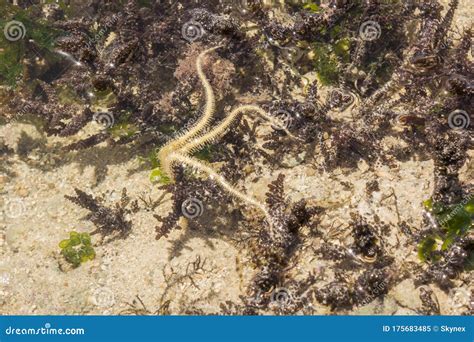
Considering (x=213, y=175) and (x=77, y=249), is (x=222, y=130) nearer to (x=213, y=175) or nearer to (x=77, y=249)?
(x=213, y=175)

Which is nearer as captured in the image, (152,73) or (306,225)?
(306,225)

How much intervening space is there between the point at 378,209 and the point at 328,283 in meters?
1.07

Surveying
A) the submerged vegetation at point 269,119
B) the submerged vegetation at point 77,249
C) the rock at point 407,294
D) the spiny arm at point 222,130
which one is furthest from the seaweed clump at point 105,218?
the rock at point 407,294

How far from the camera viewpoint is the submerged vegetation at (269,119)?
511cm

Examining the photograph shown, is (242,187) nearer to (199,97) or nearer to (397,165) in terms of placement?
(199,97)

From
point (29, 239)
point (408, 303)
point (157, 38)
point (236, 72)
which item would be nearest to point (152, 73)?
point (157, 38)

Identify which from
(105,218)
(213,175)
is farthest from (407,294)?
(105,218)

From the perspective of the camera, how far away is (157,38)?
6.34 m

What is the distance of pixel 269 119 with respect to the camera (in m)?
6.00

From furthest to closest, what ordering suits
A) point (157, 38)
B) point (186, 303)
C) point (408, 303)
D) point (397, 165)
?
point (157, 38) → point (397, 165) → point (186, 303) → point (408, 303)

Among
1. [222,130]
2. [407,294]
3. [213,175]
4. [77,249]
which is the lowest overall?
[77,249]

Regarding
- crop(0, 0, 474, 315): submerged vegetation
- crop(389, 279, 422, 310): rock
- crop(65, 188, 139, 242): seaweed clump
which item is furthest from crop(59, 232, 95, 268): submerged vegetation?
crop(389, 279, 422, 310): rock

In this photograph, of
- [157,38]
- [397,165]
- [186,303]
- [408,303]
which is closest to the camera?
[408,303]

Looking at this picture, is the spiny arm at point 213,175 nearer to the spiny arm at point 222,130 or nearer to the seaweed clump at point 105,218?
the spiny arm at point 222,130
